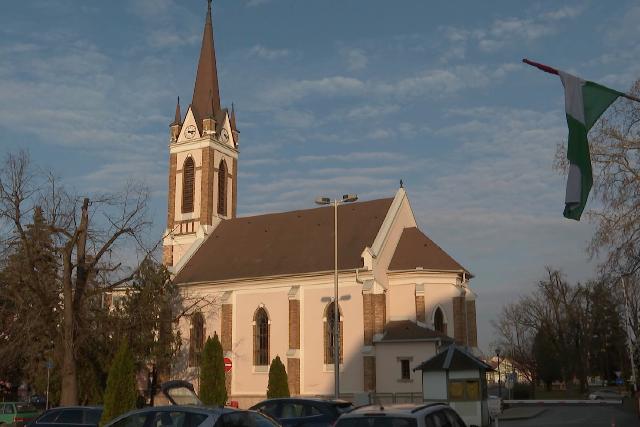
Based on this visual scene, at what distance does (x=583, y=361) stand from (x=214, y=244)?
1604 inches

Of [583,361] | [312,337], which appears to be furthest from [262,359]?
[583,361]

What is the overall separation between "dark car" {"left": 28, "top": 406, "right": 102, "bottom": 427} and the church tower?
30005 millimetres

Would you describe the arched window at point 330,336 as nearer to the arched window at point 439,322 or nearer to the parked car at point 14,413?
the arched window at point 439,322

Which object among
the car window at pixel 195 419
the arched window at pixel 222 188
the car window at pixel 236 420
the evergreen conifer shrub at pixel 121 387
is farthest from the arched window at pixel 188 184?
the car window at pixel 195 419

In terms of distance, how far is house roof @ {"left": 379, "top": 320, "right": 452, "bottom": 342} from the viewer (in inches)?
1490

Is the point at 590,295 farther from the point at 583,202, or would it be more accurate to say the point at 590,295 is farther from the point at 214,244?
the point at 583,202

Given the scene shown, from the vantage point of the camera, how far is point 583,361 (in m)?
68.1

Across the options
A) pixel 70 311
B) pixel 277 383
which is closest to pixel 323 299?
pixel 277 383

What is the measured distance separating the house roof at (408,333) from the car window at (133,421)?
27.5 meters

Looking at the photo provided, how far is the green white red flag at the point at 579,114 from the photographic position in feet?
40.4

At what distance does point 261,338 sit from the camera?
43.2m

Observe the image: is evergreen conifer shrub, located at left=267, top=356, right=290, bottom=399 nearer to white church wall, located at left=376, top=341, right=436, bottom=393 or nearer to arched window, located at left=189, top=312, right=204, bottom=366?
white church wall, located at left=376, top=341, right=436, bottom=393

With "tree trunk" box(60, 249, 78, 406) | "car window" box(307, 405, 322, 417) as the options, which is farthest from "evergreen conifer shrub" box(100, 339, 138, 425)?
"car window" box(307, 405, 322, 417)

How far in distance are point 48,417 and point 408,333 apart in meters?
23.3
